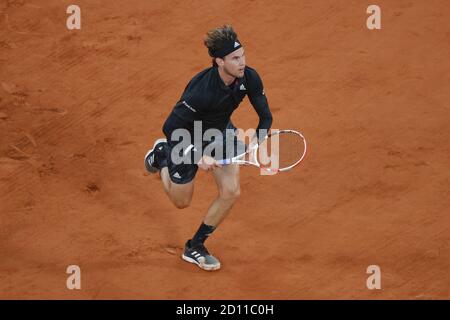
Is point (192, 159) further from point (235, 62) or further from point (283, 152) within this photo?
point (235, 62)

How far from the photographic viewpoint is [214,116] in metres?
8.99

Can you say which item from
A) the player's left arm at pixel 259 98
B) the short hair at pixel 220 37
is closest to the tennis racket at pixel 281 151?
the player's left arm at pixel 259 98

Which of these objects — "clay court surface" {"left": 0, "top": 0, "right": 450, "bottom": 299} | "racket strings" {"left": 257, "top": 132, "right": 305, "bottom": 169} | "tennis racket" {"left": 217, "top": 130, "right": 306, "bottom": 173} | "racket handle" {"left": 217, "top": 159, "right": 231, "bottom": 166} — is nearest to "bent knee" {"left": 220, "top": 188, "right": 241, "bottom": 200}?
"racket handle" {"left": 217, "top": 159, "right": 231, "bottom": 166}

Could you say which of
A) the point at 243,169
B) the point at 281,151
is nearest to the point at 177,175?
the point at 281,151

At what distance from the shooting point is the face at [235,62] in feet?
28.2

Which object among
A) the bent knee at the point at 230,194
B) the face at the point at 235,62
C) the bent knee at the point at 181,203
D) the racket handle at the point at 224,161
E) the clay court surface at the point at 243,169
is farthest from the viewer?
the bent knee at the point at 181,203

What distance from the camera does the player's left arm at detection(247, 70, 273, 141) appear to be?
29.3 feet

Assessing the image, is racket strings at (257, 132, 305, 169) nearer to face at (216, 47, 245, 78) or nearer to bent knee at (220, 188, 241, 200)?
bent knee at (220, 188, 241, 200)

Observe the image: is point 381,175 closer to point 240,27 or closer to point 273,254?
point 273,254

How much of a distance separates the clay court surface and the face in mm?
1896

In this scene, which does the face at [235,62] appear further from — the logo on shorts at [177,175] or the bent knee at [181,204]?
the bent knee at [181,204]

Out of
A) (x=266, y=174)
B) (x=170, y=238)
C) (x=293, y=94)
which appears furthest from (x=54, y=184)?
(x=293, y=94)

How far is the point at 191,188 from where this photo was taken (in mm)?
9391

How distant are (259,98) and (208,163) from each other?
85cm
